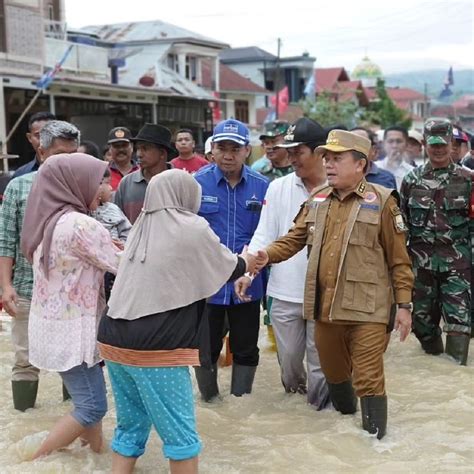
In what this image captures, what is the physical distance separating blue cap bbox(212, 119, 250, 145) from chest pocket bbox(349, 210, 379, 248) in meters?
1.22

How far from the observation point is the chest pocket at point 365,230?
454cm

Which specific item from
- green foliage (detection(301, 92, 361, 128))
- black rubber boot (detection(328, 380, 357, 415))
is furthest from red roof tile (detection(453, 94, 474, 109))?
black rubber boot (detection(328, 380, 357, 415))

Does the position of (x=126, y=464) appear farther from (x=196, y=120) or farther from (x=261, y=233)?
(x=196, y=120)

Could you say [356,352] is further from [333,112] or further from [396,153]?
[333,112]

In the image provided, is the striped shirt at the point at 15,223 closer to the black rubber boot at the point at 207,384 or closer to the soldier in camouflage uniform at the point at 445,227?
the black rubber boot at the point at 207,384

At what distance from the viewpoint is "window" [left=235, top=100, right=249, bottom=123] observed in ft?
150

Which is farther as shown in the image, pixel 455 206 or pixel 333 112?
pixel 333 112

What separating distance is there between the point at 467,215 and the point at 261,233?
2.11 meters

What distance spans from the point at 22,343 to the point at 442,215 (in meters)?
3.52

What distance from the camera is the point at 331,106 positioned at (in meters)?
46.3

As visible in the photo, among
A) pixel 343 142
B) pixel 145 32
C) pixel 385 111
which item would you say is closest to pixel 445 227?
pixel 343 142

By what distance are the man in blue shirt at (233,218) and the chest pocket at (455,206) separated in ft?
5.77

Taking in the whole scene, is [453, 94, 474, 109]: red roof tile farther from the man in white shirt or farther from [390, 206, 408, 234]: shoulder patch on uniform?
[390, 206, 408, 234]: shoulder patch on uniform

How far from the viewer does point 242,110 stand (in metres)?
46.2
